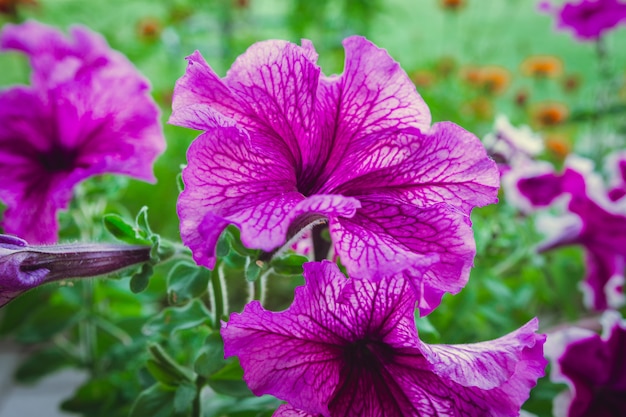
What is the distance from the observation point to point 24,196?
48 centimetres

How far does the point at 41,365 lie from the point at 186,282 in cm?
41

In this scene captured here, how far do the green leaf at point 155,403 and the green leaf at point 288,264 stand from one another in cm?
14

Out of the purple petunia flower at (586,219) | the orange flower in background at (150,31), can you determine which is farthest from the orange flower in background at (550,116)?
the orange flower in background at (150,31)

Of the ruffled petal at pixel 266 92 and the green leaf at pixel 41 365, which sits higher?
the ruffled petal at pixel 266 92

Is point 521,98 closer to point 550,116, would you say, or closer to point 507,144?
point 550,116

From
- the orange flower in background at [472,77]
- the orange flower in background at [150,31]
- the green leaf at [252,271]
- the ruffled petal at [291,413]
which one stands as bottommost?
the ruffled petal at [291,413]

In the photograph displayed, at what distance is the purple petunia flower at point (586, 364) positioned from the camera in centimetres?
47

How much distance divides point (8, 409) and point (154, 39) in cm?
90

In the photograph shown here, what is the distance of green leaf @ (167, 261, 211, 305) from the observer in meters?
0.39

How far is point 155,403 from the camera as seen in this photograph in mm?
447

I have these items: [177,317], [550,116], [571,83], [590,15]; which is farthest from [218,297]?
[571,83]

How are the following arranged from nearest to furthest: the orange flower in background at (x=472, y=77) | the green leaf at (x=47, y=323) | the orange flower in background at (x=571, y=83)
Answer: the green leaf at (x=47, y=323) < the orange flower in background at (x=472, y=77) < the orange flower in background at (x=571, y=83)

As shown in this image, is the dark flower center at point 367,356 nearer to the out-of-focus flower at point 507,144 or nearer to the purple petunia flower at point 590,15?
the out-of-focus flower at point 507,144

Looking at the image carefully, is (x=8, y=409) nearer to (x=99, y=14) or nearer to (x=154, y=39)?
(x=154, y=39)
